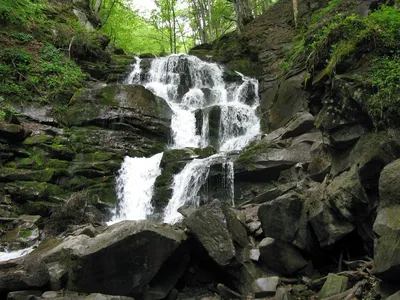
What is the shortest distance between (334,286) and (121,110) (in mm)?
12437

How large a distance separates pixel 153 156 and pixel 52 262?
7.44 metres

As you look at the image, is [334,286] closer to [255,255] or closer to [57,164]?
[255,255]

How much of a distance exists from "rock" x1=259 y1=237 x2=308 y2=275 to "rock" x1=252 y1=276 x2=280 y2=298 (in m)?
0.35

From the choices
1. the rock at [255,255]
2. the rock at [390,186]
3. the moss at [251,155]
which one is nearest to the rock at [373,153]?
the rock at [390,186]

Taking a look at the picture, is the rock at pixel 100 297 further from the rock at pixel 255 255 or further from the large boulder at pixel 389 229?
the large boulder at pixel 389 229

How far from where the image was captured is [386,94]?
5.56 metres

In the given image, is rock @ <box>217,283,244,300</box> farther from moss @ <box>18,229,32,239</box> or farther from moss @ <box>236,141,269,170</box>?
moss @ <box>18,229,32,239</box>

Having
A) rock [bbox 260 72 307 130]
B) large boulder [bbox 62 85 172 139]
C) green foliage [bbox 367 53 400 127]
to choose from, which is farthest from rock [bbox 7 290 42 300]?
rock [bbox 260 72 307 130]

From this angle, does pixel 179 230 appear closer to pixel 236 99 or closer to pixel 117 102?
pixel 117 102

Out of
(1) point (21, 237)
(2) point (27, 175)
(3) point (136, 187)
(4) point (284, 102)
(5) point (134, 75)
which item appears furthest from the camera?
(5) point (134, 75)

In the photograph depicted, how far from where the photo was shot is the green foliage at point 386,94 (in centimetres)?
540

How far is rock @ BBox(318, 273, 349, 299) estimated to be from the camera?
17.4 feet

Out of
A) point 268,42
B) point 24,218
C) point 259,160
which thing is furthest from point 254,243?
point 268,42

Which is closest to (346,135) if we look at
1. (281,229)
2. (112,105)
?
(281,229)
